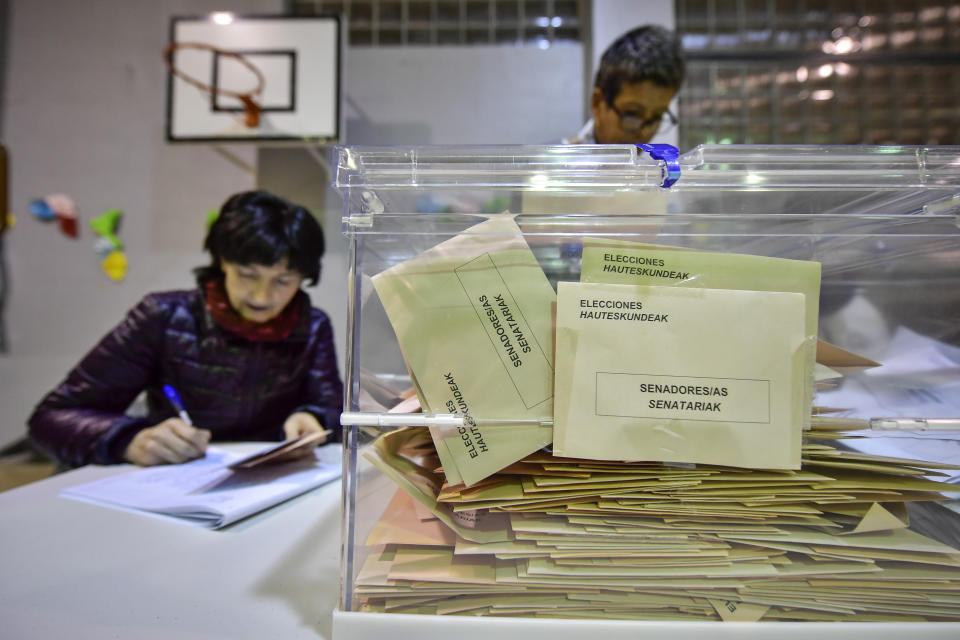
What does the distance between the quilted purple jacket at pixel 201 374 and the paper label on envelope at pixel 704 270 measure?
3.03 feet

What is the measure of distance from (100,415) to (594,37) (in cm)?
229

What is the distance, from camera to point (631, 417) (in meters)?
0.33

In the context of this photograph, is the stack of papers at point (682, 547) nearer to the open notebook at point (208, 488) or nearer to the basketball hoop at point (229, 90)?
the open notebook at point (208, 488)

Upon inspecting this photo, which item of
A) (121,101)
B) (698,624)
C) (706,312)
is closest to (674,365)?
(706,312)

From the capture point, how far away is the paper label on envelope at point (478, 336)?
1.10 ft

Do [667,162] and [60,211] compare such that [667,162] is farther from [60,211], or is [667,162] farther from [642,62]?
[60,211]

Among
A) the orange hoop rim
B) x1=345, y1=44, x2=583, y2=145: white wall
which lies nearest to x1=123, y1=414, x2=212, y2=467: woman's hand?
the orange hoop rim

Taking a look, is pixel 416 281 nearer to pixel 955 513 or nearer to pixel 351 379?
pixel 351 379

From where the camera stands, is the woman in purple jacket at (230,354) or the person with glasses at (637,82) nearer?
the woman in purple jacket at (230,354)

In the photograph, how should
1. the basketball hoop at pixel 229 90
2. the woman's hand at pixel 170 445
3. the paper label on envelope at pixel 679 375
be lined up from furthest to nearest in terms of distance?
the basketball hoop at pixel 229 90 < the woman's hand at pixel 170 445 < the paper label on envelope at pixel 679 375

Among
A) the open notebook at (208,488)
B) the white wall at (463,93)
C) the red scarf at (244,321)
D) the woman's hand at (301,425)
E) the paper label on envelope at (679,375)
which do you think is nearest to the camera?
the paper label on envelope at (679,375)

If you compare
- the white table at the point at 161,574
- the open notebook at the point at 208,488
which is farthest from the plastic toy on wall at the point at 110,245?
the white table at the point at 161,574

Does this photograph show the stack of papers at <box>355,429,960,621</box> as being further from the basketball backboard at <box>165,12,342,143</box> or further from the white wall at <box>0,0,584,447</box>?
the white wall at <box>0,0,584,447</box>

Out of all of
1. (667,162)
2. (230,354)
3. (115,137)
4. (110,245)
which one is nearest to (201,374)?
(230,354)
